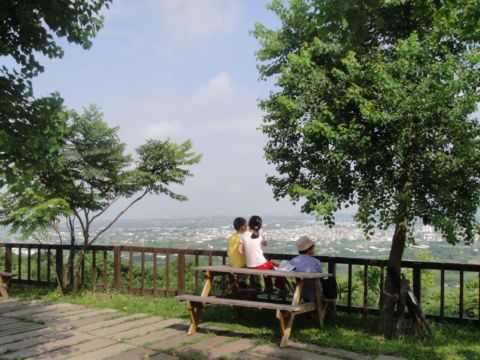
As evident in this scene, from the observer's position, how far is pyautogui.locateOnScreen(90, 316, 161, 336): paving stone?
6426 mm

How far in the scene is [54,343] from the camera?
5.98 meters

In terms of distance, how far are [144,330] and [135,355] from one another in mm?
1179

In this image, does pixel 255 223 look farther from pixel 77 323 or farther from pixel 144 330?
pixel 77 323

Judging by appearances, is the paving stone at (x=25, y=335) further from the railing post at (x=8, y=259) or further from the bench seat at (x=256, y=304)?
the railing post at (x=8, y=259)

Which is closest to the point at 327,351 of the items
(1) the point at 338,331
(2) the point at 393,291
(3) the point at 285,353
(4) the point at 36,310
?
(3) the point at 285,353

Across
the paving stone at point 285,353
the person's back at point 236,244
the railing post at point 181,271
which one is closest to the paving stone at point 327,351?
the paving stone at point 285,353

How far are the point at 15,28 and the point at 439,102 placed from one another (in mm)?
4568

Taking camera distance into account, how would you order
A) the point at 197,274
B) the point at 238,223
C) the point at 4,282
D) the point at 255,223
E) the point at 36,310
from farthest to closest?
the point at 4,282
the point at 197,274
the point at 36,310
the point at 238,223
the point at 255,223

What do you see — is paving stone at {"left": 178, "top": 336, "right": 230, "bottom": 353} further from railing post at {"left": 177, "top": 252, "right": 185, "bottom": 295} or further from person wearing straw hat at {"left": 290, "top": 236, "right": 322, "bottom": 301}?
railing post at {"left": 177, "top": 252, "right": 185, "bottom": 295}

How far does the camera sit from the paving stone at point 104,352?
5344 mm

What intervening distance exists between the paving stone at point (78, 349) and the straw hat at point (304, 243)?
9.09 ft

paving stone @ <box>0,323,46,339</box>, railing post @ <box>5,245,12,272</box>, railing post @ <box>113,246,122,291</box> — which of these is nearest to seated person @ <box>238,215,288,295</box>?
paving stone @ <box>0,323,46,339</box>

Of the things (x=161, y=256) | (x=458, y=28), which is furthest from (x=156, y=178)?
(x=458, y=28)

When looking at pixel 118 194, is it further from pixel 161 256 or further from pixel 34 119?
pixel 34 119
